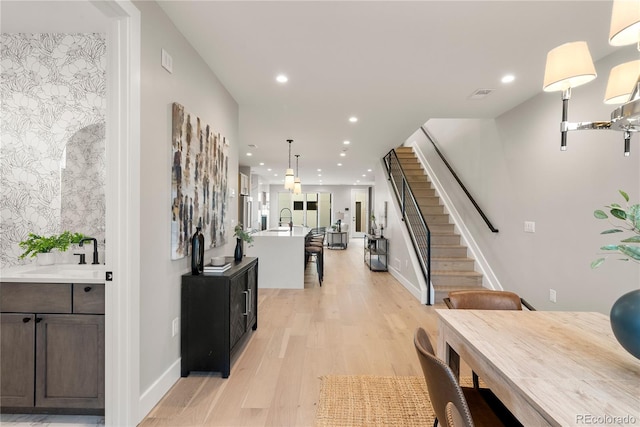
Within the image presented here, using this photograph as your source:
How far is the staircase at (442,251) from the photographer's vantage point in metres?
4.68

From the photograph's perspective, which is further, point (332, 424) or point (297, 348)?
point (297, 348)

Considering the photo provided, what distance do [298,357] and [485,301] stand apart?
1695mm

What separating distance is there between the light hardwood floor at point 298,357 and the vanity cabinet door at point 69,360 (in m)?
0.45

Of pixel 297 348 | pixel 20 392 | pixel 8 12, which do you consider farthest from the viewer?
pixel 297 348

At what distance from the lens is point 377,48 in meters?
2.57

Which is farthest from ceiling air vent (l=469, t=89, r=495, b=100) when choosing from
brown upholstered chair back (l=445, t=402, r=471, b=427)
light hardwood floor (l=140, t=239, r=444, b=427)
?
brown upholstered chair back (l=445, t=402, r=471, b=427)

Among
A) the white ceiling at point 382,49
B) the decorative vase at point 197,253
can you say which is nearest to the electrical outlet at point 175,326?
the decorative vase at point 197,253

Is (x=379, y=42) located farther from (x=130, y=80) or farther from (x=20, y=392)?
(x=20, y=392)

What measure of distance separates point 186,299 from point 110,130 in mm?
1365

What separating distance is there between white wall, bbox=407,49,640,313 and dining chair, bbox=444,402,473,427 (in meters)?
2.71

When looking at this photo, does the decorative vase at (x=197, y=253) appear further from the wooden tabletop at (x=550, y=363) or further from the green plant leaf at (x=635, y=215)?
the green plant leaf at (x=635, y=215)

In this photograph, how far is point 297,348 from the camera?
299 centimetres

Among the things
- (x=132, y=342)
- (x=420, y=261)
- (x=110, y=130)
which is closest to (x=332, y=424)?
(x=132, y=342)

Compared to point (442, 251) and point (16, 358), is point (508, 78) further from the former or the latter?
point (16, 358)
